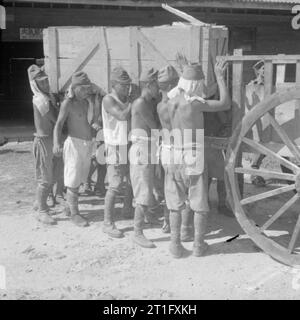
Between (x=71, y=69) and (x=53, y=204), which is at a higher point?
(x=71, y=69)

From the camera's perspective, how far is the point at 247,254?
487cm

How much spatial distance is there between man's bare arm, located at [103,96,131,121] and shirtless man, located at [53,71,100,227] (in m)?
0.31

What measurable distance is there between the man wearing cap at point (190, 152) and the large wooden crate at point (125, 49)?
45cm

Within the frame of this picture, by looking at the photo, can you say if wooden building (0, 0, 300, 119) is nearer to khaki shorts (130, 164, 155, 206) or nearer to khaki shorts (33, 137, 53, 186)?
khaki shorts (33, 137, 53, 186)

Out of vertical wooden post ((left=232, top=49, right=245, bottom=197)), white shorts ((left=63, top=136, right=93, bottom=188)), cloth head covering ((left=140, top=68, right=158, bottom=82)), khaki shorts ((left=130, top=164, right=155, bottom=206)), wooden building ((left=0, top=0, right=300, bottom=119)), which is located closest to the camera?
vertical wooden post ((left=232, top=49, right=245, bottom=197))

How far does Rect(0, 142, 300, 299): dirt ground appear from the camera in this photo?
4172mm

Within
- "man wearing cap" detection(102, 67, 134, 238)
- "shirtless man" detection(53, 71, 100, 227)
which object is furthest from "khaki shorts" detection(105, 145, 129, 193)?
"shirtless man" detection(53, 71, 100, 227)

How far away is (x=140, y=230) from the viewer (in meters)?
5.14

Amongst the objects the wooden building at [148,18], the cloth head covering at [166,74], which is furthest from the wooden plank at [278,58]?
the wooden building at [148,18]

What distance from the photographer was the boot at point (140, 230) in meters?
5.07

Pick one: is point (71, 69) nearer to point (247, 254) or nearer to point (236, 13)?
point (247, 254)

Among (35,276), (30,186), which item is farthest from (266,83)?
(30,186)
